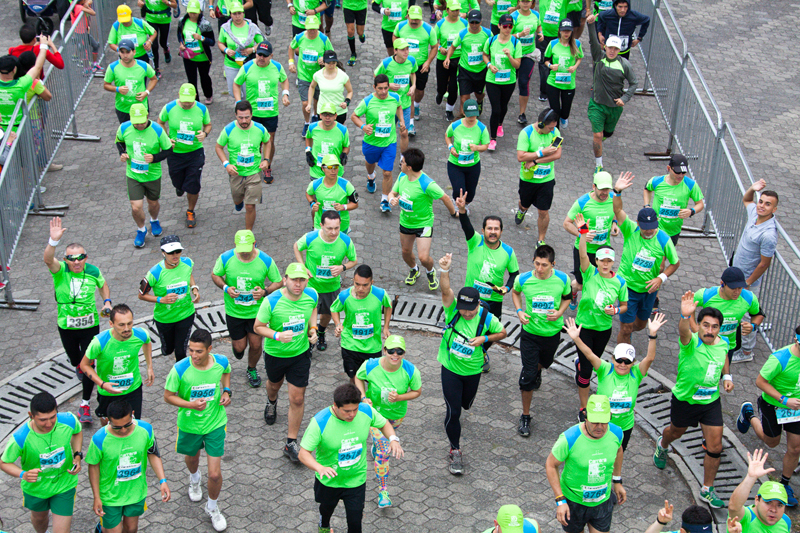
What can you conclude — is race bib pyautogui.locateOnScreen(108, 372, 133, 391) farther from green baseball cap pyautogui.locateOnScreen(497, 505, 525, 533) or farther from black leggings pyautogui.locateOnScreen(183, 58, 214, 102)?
black leggings pyautogui.locateOnScreen(183, 58, 214, 102)

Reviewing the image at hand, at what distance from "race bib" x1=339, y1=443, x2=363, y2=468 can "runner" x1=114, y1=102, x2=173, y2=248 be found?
20.0 feet

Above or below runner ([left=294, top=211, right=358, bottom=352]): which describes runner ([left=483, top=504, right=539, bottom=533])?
above

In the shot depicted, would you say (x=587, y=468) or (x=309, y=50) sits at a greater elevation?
(x=309, y=50)

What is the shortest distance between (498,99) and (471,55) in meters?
0.83

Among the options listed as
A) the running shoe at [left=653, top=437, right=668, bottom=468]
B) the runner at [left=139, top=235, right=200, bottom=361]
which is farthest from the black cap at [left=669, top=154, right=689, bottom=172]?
the runner at [left=139, top=235, right=200, bottom=361]

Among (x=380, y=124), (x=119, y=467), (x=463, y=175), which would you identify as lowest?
(x=463, y=175)

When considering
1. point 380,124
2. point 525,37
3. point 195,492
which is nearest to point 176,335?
point 195,492

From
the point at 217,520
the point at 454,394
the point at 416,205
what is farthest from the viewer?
the point at 416,205

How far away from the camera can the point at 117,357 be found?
28.6 feet

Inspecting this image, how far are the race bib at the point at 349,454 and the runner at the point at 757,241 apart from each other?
5.42m

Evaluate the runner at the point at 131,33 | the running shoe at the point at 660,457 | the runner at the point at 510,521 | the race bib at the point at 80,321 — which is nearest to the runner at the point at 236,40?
the runner at the point at 131,33

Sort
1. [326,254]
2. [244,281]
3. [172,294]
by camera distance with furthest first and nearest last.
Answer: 1. [326,254]
2. [244,281]
3. [172,294]

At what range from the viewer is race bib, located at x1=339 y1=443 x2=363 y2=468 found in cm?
757

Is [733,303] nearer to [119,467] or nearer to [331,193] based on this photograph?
[331,193]
